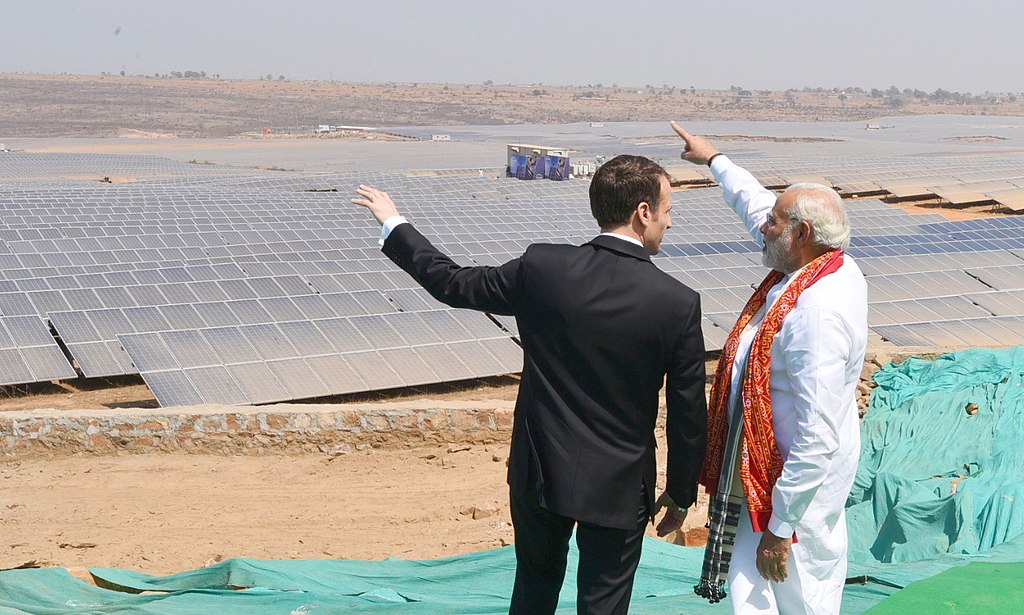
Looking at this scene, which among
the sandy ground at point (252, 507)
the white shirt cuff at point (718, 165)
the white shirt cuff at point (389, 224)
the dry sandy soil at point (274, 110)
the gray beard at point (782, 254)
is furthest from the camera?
the dry sandy soil at point (274, 110)

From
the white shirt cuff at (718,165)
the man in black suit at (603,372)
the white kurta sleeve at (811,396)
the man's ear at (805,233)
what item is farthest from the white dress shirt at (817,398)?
the white shirt cuff at (718,165)

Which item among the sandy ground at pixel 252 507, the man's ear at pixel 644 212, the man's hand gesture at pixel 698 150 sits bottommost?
the sandy ground at pixel 252 507

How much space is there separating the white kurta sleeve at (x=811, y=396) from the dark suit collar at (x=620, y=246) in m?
0.52

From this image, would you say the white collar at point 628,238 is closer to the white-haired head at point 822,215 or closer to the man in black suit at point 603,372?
the man in black suit at point 603,372

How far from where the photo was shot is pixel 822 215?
11.1 ft

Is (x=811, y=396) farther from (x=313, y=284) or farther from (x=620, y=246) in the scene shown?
(x=313, y=284)

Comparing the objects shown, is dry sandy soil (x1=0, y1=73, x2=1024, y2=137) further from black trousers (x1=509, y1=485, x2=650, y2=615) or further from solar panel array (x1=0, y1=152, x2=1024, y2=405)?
black trousers (x1=509, y1=485, x2=650, y2=615)

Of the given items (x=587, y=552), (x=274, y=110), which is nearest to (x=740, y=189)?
→ (x=587, y=552)

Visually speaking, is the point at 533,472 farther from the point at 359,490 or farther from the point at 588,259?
the point at 359,490

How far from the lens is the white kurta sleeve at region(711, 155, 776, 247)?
A: 3898mm

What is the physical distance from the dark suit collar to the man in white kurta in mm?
473

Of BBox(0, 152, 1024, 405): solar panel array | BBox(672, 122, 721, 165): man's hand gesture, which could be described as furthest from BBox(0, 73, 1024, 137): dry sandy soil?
BBox(672, 122, 721, 165): man's hand gesture

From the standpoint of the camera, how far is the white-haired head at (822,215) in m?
3.39

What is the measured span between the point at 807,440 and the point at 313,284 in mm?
11897
